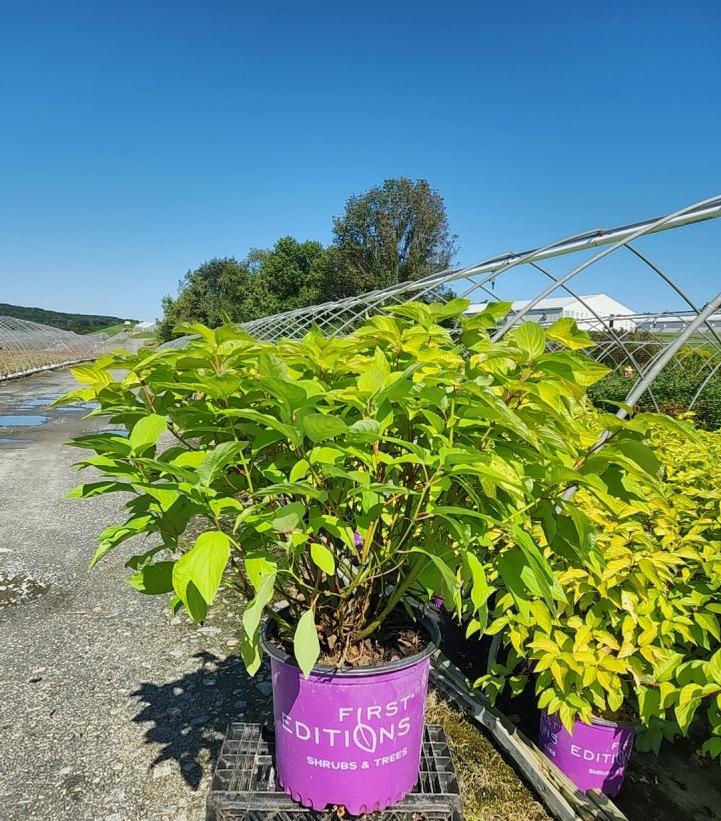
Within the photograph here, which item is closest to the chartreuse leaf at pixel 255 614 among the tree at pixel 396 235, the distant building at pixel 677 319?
the distant building at pixel 677 319

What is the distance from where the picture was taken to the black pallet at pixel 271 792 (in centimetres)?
127

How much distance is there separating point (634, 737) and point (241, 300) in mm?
35371

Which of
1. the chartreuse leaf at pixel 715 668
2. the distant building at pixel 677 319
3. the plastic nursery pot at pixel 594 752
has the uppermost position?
the distant building at pixel 677 319

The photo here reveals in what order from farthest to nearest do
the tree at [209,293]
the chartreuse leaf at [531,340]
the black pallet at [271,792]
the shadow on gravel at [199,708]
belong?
the tree at [209,293]
the shadow on gravel at [199,708]
the black pallet at [271,792]
the chartreuse leaf at [531,340]

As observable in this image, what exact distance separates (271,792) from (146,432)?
977 millimetres

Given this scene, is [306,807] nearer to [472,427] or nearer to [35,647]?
[472,427]

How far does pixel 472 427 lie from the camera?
112cm

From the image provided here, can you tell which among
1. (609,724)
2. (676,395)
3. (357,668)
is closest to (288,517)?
(357,668)

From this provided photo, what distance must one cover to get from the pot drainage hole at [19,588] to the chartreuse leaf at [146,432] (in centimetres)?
286

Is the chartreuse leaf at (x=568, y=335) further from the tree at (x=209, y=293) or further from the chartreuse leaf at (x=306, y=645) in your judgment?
the tree at (x=209, y=293)

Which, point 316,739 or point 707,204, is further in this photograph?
point 707,204

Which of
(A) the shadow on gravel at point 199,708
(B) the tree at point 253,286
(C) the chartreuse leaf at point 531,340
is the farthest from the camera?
(B) the tree at point 253,286

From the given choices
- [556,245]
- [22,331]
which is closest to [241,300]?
[22,331]

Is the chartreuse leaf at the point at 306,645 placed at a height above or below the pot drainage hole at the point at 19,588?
above
